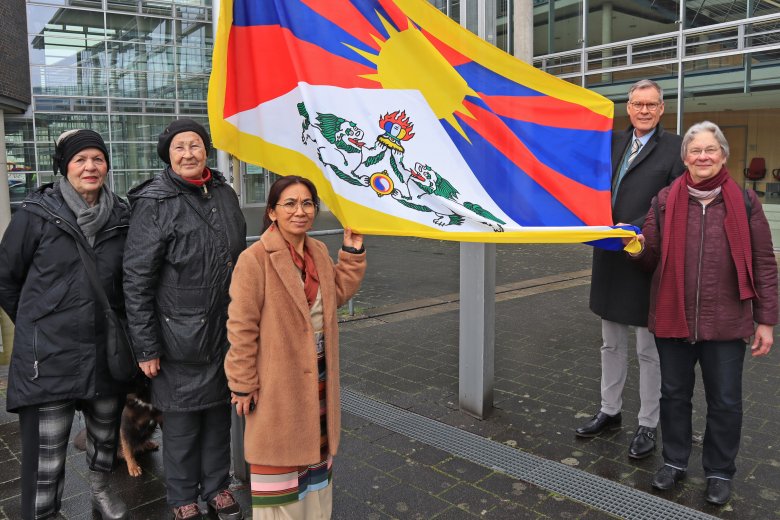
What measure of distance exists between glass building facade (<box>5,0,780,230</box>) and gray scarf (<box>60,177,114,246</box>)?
1181 centimetres

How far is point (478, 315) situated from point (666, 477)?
65.1 inches

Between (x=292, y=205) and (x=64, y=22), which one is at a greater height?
(x=64, y=22)

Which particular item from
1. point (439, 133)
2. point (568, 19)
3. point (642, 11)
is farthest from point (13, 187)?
point (439, 133)

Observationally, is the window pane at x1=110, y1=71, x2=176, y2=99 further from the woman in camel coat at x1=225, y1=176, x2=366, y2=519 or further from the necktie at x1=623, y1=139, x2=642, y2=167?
the woman in camel coat at x1=225, y1=176, x2=366, y2=519

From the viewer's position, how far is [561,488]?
383cm

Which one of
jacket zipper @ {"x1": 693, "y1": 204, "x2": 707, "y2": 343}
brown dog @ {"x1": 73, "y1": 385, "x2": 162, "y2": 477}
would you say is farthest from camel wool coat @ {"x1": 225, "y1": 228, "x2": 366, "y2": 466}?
jacket zipper @ {"x1": 693, "y1": 204, "x2": 707, "y2": 343}

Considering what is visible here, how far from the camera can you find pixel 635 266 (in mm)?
4016

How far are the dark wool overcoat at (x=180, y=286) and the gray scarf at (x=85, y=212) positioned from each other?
0.16 m

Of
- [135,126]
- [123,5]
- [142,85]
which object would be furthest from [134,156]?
[123,5]

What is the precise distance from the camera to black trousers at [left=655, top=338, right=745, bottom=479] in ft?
11.7

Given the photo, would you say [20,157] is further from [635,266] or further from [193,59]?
[635,266]

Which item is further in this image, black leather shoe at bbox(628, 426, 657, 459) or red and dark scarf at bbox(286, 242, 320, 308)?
black leather shoe at bbox(628, 426, 657, 459)

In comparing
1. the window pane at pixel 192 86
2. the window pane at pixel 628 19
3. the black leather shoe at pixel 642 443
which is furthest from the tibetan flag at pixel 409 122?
the window pane at pixel 192 86

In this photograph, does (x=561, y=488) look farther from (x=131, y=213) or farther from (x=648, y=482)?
(x=131, y=213)
